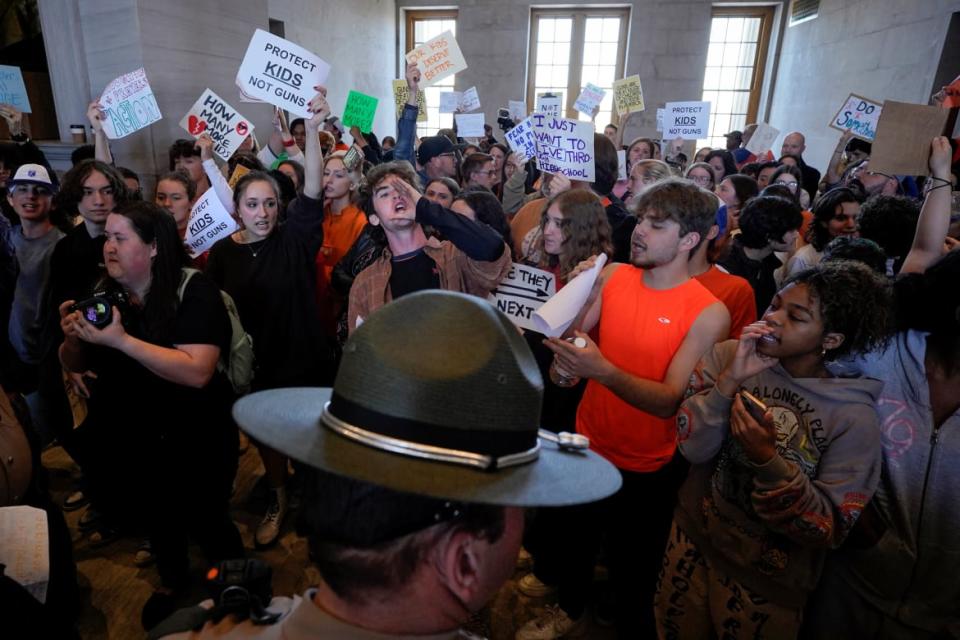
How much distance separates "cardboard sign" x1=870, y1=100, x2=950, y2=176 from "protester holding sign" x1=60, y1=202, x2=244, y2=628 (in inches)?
114

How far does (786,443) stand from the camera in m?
1.51

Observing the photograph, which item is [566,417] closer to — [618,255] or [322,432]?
[618,255]

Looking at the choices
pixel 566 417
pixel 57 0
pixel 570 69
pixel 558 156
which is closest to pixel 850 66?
pixel 570 69

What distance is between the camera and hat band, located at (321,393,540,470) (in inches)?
28.3

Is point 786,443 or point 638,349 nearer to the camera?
point 786,443

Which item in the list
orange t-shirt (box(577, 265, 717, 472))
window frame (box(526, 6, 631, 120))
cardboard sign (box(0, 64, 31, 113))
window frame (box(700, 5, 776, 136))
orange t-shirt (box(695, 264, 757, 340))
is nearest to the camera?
orange t-shirt (box(577, 265, 717, 472))

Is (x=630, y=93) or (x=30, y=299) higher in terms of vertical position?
(x=630, y=93)

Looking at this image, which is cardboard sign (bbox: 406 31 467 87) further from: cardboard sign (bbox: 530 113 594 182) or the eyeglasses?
the eyeglasses

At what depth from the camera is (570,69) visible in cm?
1414

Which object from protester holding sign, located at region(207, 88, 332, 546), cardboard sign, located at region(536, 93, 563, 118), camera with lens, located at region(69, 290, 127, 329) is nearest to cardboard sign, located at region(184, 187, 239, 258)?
protester holding sign, located at region(207, 88, 332, 546)

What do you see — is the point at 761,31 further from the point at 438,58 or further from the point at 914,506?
the point at 914,506

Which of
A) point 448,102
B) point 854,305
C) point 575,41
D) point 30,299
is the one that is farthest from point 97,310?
point 575,41

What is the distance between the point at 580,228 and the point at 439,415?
205 cm

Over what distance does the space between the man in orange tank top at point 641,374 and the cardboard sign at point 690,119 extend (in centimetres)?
562
